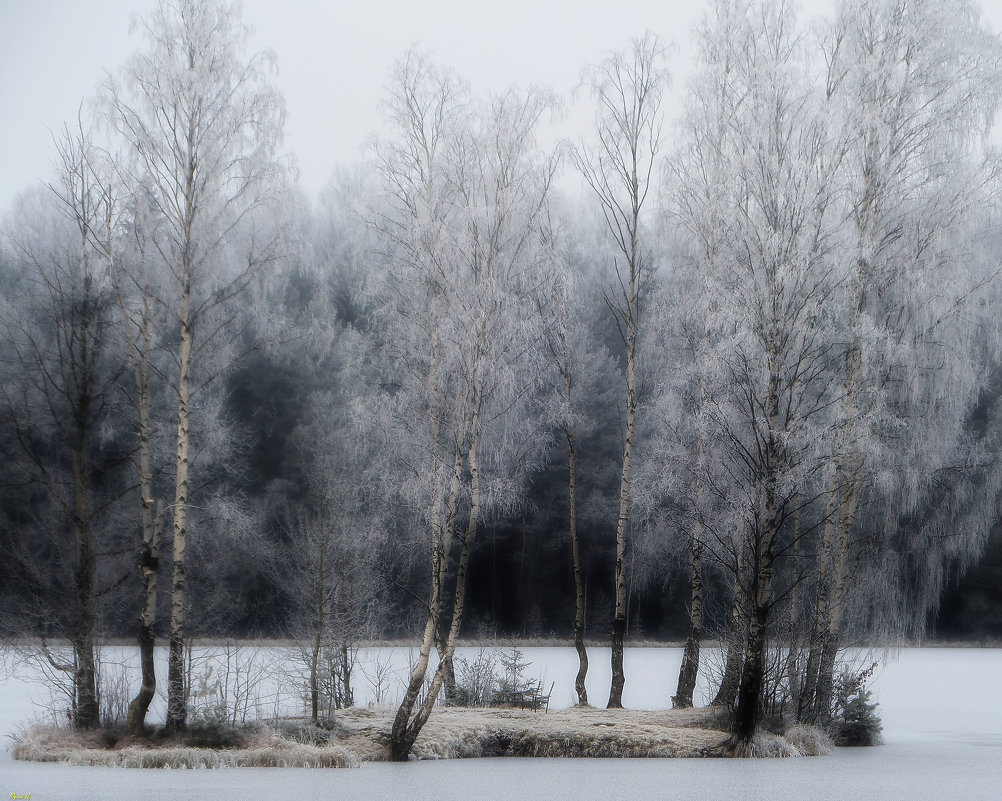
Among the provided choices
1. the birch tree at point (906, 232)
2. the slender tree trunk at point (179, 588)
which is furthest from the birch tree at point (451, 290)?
the birch tree at point (906, 232)

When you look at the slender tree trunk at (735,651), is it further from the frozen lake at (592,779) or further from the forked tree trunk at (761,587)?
the frozen lake at (592,779)

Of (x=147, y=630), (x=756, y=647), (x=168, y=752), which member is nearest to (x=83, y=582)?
(x=147, y=630)

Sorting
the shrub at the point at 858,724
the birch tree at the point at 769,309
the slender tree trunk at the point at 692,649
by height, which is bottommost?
the shrub at the point at 858,724

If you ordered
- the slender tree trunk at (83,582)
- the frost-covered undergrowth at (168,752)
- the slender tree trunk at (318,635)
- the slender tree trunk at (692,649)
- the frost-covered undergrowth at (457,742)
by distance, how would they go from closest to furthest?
the frost-covered undergrowth at (168,752)
the frost-covered undergrowth at (457,742)
the slender tree trunk at (83,582)
the slender tree trunk at (318,635)
the slender tree trunk at (692,649)

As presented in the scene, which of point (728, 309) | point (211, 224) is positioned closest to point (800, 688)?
point (728, 309)

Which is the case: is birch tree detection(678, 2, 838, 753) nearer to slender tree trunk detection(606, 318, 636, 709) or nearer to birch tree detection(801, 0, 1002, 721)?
birch tree detection(801, 0, 1002, 721)

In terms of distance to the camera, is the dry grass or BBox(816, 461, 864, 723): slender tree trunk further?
BBox(816, 461, 864, 723): slender tree trunk

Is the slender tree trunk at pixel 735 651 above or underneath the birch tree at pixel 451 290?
underneath

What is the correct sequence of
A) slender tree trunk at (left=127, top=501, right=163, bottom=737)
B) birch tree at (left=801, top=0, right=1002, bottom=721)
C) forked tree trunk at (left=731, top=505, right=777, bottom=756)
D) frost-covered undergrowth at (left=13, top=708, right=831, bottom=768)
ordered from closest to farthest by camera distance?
frost-covered undergrowth at (left=13, top=708, right=831, bottom=768), slender tree trunk at (left=127, top=501, right=163, bottom=737), forked tree trunk at (left=731, top=505, right=777, bottom=756), birch tree at (left=801, top=0, right=1002, bottom=721)

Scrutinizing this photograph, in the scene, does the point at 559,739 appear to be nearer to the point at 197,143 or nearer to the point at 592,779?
the point at 592,779

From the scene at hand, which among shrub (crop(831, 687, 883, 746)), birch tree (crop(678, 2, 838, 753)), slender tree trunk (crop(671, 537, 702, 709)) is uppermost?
birch tree (crop(678, 2, 838, 753))

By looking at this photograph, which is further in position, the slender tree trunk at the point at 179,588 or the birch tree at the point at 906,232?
the birch tree at the point at 906,232

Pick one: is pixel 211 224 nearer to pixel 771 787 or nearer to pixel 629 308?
pixel 629 308

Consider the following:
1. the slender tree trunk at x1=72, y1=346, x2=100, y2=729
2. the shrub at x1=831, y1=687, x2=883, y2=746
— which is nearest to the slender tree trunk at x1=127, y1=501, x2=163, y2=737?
the slender tree trunk at x1=72, y1=346, x2=100, y2=729
